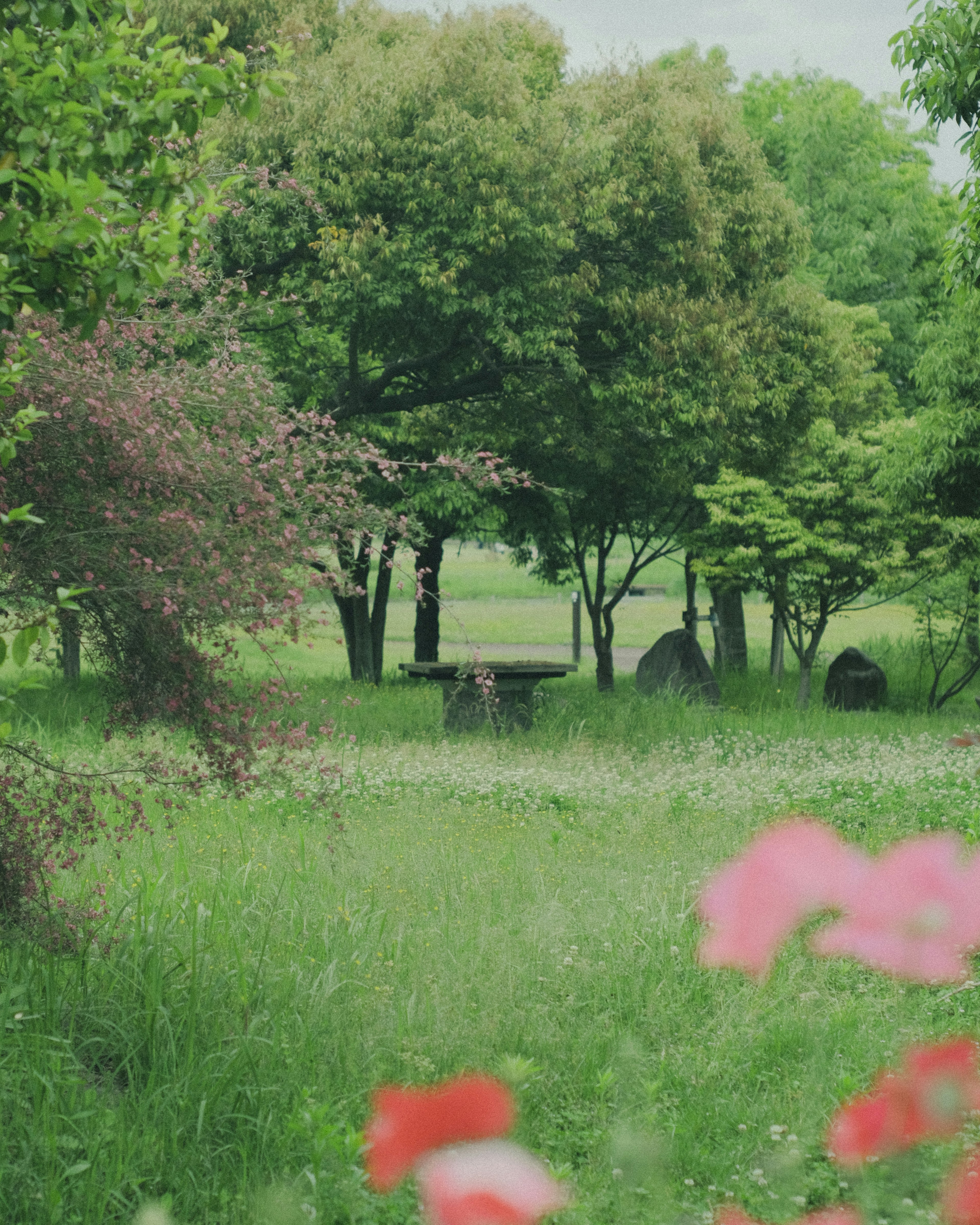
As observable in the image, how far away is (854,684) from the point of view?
1755cm

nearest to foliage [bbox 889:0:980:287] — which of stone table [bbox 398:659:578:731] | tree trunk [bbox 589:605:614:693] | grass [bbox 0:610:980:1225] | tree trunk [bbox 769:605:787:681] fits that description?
grass [bbox 0:610:980:1225]

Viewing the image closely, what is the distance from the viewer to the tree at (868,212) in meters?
22.5

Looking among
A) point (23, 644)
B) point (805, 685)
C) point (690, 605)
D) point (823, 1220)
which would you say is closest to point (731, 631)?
point (690, 605)

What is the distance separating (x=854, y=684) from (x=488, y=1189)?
17.6 metres

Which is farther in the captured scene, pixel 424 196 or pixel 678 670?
pixel 678 670

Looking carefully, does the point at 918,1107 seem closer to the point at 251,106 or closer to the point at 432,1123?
the point at 432,1123

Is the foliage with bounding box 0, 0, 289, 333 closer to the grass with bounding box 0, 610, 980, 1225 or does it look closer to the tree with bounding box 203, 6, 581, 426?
the grass with bounding box 0, 610, 980, 1225

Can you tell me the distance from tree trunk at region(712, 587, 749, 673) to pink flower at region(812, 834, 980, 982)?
69.6 feet

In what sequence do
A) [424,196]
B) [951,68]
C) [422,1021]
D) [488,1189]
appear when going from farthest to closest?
[424,196] → [951,68] → [422,1021] → [488,1189]

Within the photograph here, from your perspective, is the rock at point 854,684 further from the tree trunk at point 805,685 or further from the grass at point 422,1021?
the grass at point 422,1021

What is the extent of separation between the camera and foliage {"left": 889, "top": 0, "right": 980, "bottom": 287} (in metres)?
7.12

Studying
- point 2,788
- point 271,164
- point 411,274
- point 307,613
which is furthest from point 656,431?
point 2,788

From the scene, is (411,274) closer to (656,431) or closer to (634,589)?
(656,431)

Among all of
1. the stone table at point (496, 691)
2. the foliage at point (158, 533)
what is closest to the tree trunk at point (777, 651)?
the stone table at point (496, 691)
